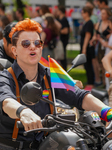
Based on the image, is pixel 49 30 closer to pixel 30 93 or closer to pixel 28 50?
pixel 28 50

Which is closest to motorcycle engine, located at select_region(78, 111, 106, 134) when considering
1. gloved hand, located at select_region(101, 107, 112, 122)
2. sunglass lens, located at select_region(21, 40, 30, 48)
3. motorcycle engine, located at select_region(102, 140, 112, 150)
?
gloved hand, located at select_region(101, 107, 112, 122)

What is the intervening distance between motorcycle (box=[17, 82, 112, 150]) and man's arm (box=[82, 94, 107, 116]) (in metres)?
0.30

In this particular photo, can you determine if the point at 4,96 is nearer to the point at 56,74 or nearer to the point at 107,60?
the point at 56,74

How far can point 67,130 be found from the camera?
7.07ft

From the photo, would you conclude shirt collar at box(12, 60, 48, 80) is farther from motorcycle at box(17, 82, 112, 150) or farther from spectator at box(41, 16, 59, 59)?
spectator at box(41, 16, 59, 59)

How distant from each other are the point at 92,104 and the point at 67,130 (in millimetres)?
479

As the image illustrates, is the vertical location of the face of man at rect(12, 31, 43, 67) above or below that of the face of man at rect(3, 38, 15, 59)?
above

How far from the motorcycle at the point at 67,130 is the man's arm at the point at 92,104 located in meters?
0.30

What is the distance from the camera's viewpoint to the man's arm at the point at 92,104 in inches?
98.8

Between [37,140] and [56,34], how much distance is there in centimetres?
569

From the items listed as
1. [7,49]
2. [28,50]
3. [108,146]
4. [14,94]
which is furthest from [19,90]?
[7,49]

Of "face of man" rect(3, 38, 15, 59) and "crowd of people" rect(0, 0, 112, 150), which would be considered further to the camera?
"face of man" rect(3, 38, 15, 59)

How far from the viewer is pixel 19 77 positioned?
262 centimetres

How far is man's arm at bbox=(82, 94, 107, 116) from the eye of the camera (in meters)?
2.51
